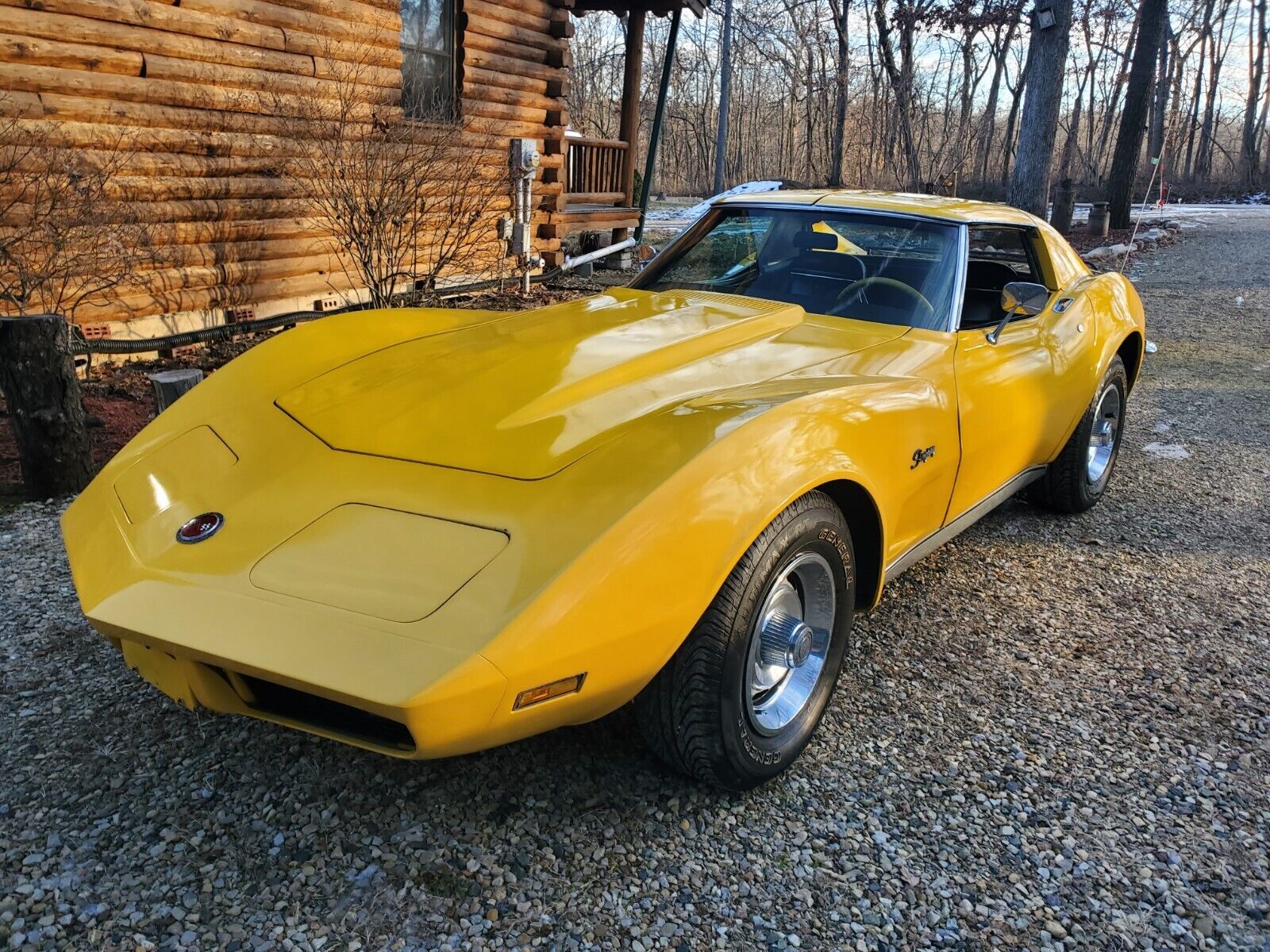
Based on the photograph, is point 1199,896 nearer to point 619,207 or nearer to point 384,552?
point 384,552

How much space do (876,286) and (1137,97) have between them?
53.9 ft

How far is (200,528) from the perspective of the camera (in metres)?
2.23

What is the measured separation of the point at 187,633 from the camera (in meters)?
1.89

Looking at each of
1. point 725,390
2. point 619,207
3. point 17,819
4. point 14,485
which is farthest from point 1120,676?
point 619,207

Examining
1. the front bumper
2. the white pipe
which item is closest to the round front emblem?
the front bumper

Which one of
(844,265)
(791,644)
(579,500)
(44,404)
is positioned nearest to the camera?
(579,500)

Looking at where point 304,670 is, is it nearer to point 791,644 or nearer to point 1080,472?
point 791,644

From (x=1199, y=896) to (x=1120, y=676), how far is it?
105cm

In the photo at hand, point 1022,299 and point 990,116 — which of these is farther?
point 990,116

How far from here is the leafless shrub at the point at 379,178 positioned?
280 inches

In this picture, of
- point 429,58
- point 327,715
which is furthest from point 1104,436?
point 429,58

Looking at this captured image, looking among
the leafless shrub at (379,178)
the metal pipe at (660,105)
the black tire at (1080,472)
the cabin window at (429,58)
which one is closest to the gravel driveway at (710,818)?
the black tire at (1080,472)

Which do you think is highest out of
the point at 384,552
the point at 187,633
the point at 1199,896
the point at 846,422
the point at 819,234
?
the point at 819,234

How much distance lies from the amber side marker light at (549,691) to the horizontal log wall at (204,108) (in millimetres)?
5351
